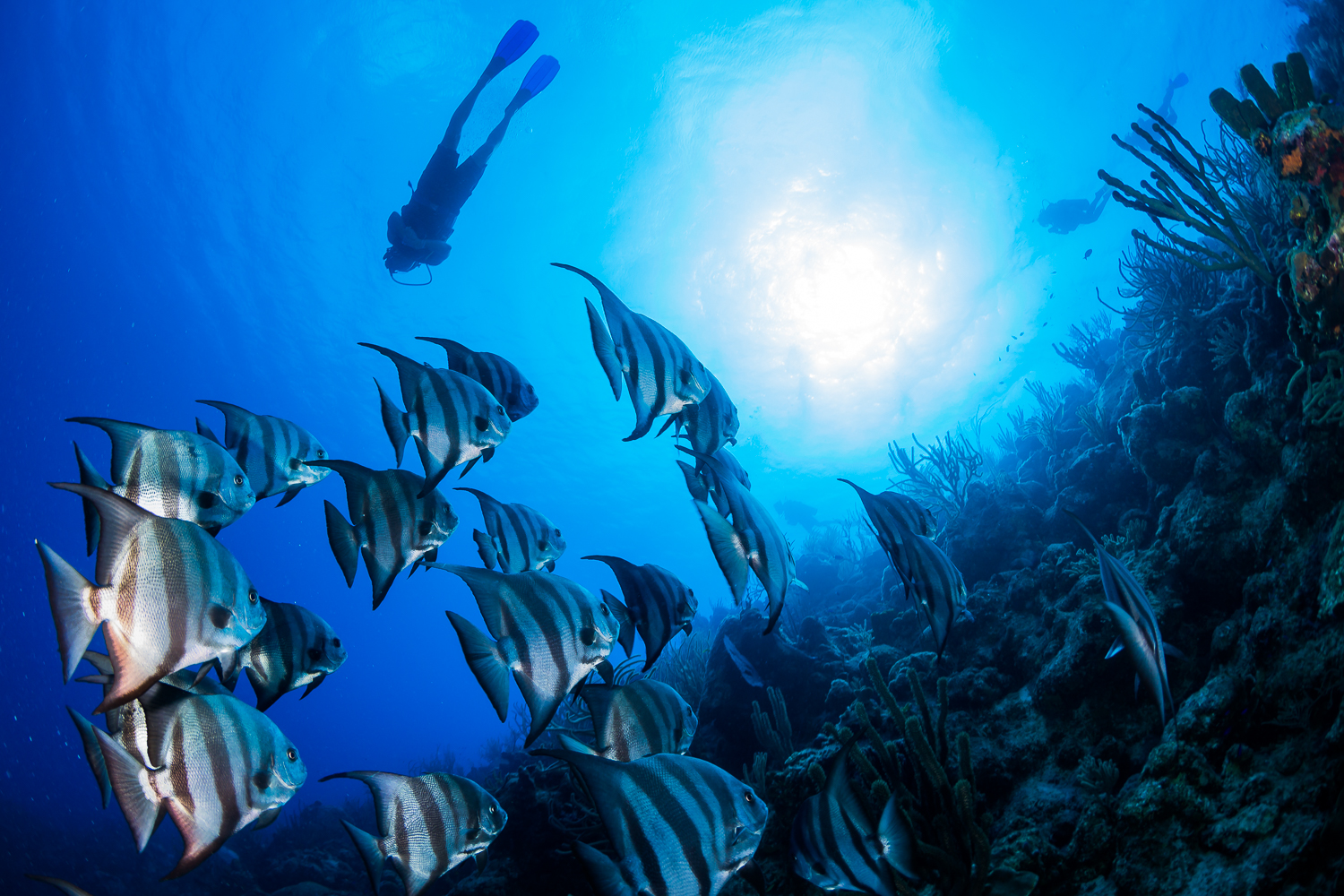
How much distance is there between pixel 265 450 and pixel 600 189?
733 inches

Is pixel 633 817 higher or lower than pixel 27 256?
lower

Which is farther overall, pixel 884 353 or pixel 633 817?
pixel 884 353

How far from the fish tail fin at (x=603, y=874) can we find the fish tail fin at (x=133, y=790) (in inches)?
53.3

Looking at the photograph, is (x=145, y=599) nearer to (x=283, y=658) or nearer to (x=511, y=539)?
(x=283, y=658)

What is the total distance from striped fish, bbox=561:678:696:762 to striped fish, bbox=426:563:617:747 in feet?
0.79

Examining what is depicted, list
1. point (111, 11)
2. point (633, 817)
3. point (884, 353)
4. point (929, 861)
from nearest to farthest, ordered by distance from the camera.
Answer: point (633, 817) → point (929, 861) → point (111, 11) → point (884, 353)

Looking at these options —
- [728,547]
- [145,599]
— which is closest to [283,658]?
[145,599]

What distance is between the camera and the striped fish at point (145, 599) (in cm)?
144

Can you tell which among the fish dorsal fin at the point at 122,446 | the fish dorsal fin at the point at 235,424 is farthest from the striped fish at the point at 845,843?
the fish dorsal fin at the point at 235,424

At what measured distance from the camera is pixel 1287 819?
6.13 feet

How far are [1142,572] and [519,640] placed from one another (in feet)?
14.3

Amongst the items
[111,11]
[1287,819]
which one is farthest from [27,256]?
[1287,819]

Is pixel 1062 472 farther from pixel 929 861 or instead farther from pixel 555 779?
pixel 555 779

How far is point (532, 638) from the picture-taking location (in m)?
2.00
